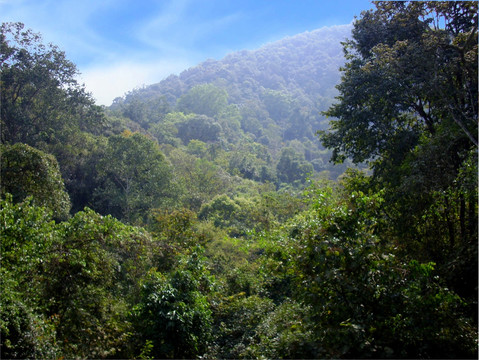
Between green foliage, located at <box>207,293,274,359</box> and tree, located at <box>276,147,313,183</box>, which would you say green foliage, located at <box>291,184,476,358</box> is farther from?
tree, located at <box>276,147,313,183</box>

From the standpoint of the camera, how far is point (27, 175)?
9.41 meters

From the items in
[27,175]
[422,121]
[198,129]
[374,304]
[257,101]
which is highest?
[257,101]

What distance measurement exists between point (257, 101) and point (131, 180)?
69.2 m

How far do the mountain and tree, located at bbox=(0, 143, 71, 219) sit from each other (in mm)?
18883

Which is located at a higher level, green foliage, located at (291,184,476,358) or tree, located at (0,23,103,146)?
tree, located at (0,23,103,146)

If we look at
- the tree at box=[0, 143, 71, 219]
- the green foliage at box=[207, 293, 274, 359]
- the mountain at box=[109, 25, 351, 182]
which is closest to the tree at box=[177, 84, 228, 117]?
the mountain at box=[109, 25, 351, 182]

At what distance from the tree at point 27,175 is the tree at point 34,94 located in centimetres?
815

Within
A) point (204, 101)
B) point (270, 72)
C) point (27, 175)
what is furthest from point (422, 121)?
point (270, 72)

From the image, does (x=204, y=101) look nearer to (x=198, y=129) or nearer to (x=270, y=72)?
(x=198, y=129)

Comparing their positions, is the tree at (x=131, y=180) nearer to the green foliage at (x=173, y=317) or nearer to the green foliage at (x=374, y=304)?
the green foliage at (x=173, y=317)

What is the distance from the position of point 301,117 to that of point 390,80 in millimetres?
66776

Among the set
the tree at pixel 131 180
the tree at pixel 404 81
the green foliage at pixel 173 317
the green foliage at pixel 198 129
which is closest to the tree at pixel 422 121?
the tree at pixel 404 81

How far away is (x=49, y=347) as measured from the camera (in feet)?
17.0

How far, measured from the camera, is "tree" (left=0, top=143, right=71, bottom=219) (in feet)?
30.0
